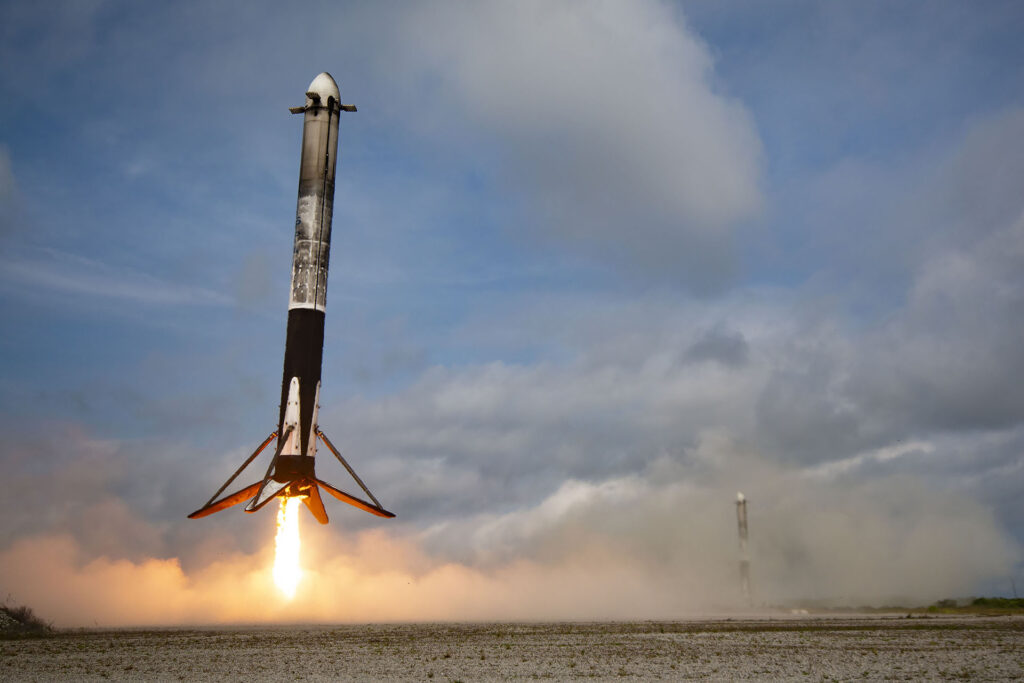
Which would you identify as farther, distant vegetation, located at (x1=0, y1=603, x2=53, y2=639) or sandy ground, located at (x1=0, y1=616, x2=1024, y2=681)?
distant vegetation, located at (x1=0, y1=603, x2=53, y2=639)

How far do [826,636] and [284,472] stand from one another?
35.8m

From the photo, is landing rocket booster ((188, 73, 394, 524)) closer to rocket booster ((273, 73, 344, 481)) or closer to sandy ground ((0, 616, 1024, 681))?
rocket booster ((273, 73, 344, 481))

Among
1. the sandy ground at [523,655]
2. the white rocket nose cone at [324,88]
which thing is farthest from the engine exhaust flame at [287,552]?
the white rocket nose cone at [324,88]

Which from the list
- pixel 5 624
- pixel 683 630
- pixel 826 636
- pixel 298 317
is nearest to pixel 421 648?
pixel 298 317

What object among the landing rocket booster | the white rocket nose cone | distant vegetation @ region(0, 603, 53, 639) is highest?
the white rocket nose cone

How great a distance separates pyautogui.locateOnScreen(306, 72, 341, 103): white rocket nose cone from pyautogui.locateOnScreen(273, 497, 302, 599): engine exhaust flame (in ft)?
78.6

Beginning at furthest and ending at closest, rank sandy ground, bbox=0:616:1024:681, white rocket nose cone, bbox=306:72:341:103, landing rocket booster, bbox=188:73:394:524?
white rocket nose cone, bbox=306:72:341:103, landing rocket booster, bbox=188:73:394:524, sandy ground, bbox=0:616:1024:681

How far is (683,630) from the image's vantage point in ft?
187

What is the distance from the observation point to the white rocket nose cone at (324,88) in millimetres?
45562

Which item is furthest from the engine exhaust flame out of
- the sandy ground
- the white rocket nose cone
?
the white rocket nose cone

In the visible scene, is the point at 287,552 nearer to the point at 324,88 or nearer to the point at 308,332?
the point at 308,332

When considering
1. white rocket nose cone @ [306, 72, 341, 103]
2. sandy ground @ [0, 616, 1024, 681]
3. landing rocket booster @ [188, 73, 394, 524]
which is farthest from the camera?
white rocket nose cone @ [306, 72, 341, 103]

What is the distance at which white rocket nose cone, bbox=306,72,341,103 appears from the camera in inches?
1794

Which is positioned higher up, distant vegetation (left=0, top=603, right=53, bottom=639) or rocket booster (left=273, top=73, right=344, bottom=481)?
rocket booster (left=273, top=73, right=344, bottom=481)
